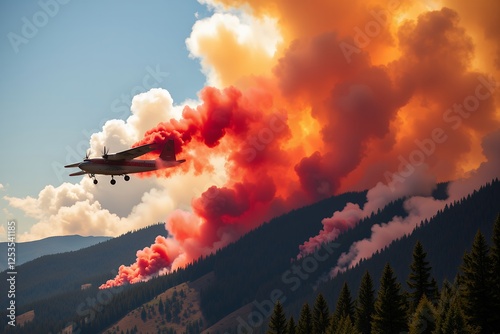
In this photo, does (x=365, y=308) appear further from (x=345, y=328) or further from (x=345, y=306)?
(x=345, y=328)

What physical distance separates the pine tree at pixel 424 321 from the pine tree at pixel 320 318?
136ft

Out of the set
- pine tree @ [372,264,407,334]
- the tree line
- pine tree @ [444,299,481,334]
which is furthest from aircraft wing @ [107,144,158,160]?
pine tree @ [444,299,481,334]

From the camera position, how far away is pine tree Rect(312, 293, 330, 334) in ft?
402

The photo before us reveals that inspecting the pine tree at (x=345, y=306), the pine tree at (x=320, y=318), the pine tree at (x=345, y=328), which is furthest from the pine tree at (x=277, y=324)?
the pine tree at (x=345, y=306)

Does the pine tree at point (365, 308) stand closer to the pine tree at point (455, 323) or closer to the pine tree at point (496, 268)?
the pine tree at point (496, 268)

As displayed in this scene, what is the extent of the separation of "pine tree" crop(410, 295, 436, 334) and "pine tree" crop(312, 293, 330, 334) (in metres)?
41.4

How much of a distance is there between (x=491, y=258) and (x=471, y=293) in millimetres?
5291

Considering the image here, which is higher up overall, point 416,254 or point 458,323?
point 416,254

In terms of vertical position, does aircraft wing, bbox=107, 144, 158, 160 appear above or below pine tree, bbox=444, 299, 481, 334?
above

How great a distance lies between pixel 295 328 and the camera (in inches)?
4542

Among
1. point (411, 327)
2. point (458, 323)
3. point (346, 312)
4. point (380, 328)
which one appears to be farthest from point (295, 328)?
point (458, 323)

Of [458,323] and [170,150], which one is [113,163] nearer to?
[170,150]

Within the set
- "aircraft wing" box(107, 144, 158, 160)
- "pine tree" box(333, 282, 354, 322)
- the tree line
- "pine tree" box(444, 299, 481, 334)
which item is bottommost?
"pine tree" box(444, 299, 481, 334)

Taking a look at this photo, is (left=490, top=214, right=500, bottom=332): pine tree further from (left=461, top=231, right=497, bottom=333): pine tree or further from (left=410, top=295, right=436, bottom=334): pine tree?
(left=410, top=295, right=436, bottom=334): pine tree
